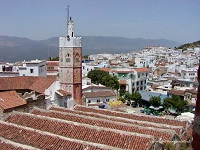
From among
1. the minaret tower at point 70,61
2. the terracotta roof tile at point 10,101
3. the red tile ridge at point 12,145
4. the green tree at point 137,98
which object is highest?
the minaret tower at point 70,61

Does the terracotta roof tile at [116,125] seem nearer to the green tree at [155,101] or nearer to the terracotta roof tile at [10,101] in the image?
the terracotta roof tile at [10,101]

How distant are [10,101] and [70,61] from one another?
8631mm

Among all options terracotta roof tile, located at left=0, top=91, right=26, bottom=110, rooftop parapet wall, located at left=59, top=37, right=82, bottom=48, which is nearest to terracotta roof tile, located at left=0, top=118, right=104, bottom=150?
terracotta roof tile, located at left=0, top=91, right=26, bottom=110

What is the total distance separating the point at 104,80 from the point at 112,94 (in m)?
9.53

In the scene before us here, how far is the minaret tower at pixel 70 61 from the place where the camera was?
86.8 ft

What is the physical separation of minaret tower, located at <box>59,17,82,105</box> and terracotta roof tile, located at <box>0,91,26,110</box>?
7.03 m

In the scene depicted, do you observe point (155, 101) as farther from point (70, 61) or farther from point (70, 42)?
point (70, 42)

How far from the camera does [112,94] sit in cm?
4250

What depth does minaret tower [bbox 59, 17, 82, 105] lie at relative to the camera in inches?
1041

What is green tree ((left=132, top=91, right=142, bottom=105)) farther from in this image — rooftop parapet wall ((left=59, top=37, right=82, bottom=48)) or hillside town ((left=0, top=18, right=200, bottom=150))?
rooftop parapet wall ((left=59, top=37, right=82, bottom=48))

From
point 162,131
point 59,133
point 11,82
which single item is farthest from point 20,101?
point 162,131

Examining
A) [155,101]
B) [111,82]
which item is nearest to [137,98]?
[155,101]

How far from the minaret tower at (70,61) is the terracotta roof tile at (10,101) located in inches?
277

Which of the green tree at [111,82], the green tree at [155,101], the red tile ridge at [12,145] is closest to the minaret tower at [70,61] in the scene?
the red tile ridge at [12,145]
